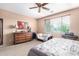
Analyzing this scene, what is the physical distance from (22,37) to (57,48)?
2.19ft

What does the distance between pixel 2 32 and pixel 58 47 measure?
98 centimetres

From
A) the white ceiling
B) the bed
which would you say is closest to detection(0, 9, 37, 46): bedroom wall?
the white ceiling

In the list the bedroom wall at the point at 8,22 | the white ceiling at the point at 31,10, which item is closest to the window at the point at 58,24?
the white ceiling at the point at 31,10

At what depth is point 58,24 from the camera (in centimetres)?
144

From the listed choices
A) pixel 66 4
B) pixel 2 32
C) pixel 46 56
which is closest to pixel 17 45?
pixel 2 32

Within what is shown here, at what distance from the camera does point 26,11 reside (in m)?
1.39

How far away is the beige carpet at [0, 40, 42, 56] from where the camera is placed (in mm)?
1229

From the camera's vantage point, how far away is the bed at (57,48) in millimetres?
1184

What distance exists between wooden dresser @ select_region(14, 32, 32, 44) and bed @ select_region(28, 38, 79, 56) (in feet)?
0.78

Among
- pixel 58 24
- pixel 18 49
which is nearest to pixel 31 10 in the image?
pixel 58 24

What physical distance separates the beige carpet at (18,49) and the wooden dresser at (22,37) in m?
0.08

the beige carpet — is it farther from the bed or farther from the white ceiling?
the white ceiling

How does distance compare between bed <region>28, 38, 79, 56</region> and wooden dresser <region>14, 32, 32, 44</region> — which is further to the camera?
wooden dresser <region>14, 32, 32, 44</region>

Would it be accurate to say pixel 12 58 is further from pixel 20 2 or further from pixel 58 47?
pixel 20 2
